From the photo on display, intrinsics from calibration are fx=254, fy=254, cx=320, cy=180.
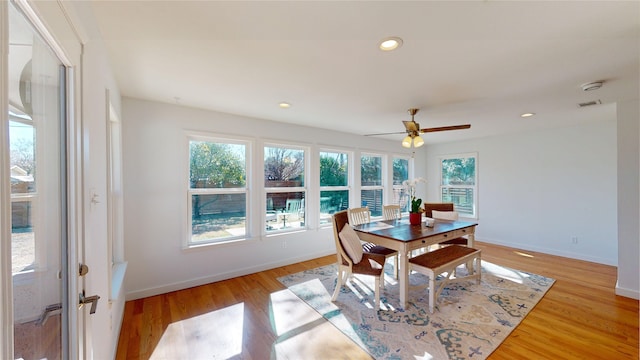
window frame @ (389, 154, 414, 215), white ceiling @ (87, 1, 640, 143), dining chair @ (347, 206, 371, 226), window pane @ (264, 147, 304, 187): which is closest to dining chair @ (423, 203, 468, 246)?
dining chair @ (347, 206, 371, 226)

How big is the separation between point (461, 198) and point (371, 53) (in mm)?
5313

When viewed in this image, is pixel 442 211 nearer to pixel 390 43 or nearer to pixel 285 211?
pixel 285 211

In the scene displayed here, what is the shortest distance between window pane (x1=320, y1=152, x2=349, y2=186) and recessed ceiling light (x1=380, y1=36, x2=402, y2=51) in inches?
118

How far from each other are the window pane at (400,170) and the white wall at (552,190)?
1.45m

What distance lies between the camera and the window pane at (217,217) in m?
3.49

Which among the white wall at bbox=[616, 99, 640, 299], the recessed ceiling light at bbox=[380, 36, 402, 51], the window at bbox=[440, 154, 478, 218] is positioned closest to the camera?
the recessed ceiling light at bbox=[380, 36, 402, 51]

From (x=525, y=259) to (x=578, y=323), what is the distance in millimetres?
2189

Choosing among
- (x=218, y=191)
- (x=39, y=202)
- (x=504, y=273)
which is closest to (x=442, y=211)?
(x=504, y=273)

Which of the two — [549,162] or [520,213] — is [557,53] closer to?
[549,162]

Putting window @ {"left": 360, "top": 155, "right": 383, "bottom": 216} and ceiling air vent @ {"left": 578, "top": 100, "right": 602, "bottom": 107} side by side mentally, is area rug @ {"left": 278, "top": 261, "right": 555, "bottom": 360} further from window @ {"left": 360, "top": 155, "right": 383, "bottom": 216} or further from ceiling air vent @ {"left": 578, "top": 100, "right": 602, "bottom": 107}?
ceiling air vent @ {"left": 578, "top": 100, "right": 602, "bottom": 107}

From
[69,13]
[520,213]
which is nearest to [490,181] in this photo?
[520,213]

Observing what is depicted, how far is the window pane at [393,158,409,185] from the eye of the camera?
607cm

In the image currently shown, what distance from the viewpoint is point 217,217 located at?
366 centimetres

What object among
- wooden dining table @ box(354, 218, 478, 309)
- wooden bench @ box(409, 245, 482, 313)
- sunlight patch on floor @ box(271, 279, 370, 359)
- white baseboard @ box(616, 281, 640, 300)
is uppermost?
wooden dining table @ box(354, 218, 478, 309)
